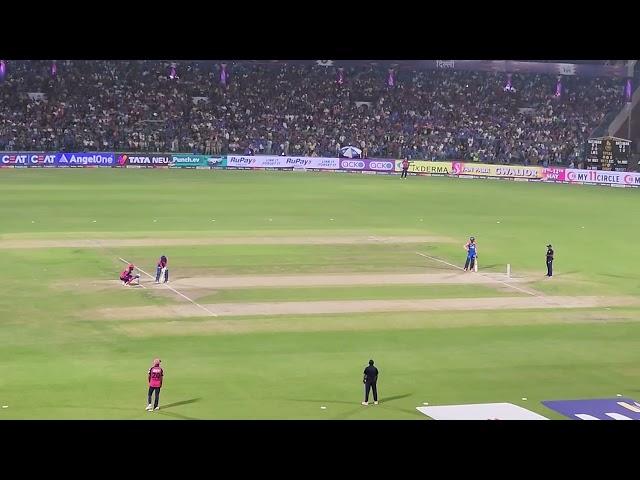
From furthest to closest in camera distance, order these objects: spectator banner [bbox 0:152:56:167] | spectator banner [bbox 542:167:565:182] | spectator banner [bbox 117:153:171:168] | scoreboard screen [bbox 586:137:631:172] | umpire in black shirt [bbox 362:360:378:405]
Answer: spectator banner [bbox 117:153:171:168]
spectator banner [bbox 542:167:565:182]
spectator banner [bbox 0:152:56:167]
scoreboard screen [bbox 586:137:631:172]
umpire in black shirt [bbox 362:360:378:405]

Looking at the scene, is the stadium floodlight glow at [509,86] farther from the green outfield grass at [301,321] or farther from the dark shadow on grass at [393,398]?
the dark shadow on grass at [393,398]

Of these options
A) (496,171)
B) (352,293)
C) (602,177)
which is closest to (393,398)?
(352,293)

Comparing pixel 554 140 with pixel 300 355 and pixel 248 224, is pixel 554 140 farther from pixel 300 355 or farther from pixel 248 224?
pixel 300 355

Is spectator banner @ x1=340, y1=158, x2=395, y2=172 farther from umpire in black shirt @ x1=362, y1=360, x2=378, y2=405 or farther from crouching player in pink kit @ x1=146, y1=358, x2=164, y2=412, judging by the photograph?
crouching player in pink kit @ x1=146, y1=358, x2=164, y2=412

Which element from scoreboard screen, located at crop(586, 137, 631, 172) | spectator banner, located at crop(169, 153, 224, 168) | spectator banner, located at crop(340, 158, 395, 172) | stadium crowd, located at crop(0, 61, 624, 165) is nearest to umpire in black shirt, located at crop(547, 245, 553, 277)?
scoreboard screen, located at crop(586, 137, 631, 172)

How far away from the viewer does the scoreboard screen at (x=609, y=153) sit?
79.0 meters

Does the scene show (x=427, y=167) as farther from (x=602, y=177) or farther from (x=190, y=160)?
(x=190, y=160)

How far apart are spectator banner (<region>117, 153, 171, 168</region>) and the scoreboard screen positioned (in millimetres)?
33703

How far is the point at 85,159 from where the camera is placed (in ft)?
283

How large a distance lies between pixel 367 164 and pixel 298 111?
12.7m

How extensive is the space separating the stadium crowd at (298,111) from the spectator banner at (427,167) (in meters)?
2.58

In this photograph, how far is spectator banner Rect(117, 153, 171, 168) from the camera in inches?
3440
